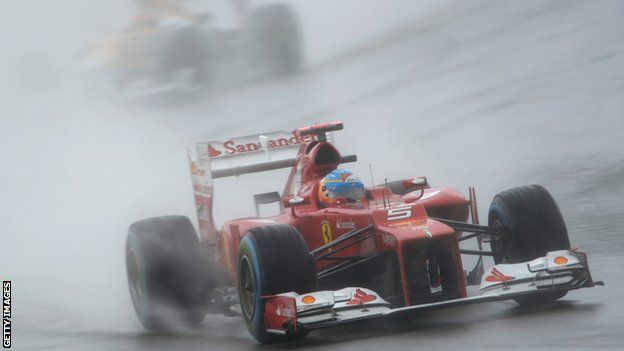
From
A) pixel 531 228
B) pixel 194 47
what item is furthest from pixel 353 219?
pixel 194 47

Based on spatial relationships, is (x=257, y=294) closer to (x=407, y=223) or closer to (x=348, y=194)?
(x=407, y=223)

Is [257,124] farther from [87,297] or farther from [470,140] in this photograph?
[87,297]

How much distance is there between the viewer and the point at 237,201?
17.6 m

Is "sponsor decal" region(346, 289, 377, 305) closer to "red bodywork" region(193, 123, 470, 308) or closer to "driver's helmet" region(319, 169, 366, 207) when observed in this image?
"red bodywork" region(193, 123, 470, 308)

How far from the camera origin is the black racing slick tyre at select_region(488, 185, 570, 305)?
10398 mm

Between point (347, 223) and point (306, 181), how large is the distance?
1155 mm

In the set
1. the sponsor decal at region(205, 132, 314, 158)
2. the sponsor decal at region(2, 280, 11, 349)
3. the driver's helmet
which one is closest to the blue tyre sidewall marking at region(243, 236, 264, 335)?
the driver's helmet

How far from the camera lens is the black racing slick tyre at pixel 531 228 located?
34.1ft

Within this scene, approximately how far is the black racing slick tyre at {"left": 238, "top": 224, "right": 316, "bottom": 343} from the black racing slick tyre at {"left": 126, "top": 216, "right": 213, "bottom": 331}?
6.13ft

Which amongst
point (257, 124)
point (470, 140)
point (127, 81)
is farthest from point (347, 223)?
point (127, 81)

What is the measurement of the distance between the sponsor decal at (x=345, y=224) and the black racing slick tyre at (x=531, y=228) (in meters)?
1.25

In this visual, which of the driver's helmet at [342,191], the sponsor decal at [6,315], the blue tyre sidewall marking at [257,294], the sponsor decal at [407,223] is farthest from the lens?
the sponsor decal at [6,315]

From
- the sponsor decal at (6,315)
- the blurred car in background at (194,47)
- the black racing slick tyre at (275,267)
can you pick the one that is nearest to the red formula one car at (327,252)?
the black racing slick tyre at (275,267)

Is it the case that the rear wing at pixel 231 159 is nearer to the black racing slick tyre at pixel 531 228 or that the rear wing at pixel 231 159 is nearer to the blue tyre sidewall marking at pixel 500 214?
the blue tyre sidewall marking at pixel 500 214
